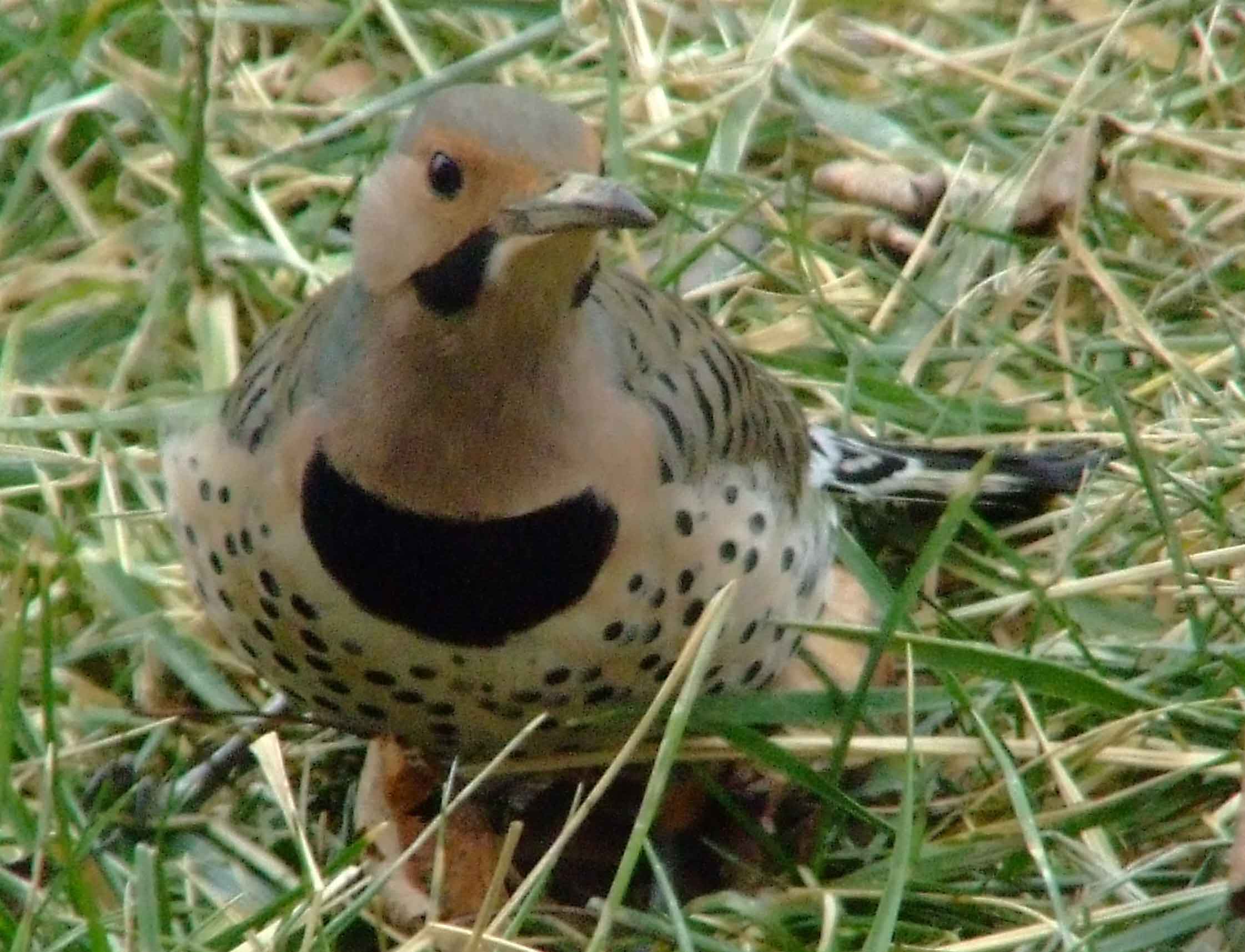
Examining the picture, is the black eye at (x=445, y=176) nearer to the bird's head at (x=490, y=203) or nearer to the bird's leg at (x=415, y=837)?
the bird's head at (x=490, y=203)

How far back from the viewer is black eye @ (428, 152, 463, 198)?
2098 millimetres

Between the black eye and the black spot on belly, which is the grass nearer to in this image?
the black spot on belly

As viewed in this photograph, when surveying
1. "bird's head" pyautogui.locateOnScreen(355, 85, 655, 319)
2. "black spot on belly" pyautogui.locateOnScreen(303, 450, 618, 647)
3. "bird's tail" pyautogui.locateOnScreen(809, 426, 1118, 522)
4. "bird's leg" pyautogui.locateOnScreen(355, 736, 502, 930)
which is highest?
"bird's head" pyautogui.locateOnScreen(355, 85, 655, 319)

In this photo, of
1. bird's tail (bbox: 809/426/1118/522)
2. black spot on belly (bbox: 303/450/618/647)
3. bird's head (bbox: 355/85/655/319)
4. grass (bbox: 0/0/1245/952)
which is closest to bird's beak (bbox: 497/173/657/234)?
bird's head (bbox: 355/85/655/319)

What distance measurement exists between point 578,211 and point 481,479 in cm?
38

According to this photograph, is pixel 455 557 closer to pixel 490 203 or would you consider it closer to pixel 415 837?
pixel 490 203

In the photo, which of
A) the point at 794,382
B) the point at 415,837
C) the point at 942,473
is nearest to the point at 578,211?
the point at 415,837

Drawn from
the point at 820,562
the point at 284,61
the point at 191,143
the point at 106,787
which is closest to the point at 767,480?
the point at 820,562

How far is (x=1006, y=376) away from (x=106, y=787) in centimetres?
159

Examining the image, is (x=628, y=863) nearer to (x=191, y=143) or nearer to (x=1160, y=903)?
(x=1160, y=903)

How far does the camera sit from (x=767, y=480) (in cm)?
261

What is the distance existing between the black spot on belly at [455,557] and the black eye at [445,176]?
0.35m

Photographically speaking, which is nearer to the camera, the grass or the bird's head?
the bird's head

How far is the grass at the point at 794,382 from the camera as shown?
2.44m
